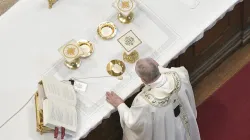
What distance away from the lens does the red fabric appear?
15.5 feet

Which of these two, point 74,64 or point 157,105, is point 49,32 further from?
point 157,105

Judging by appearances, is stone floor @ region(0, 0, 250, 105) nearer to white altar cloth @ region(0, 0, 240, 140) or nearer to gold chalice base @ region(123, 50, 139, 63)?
white altar cloth @ region(0, 0, 240, 140)

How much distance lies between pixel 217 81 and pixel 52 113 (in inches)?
66.5

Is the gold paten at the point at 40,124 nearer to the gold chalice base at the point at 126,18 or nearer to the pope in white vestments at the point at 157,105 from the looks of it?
the pope in white vestments at the point at 157,105

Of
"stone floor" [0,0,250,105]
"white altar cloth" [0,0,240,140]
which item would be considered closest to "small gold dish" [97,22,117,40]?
"white altar cloth" [0,0,240,140]

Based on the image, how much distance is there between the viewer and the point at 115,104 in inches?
157

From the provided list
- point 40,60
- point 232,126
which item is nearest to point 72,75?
point 40,60

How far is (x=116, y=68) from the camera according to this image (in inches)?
162

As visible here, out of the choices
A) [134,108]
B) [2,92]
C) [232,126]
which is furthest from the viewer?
[232,126]

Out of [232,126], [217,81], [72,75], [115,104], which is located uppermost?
[72,75]

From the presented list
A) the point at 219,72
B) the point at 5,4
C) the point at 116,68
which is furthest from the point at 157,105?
the point at 5,4

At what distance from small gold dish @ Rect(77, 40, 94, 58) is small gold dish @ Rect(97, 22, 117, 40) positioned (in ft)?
0.36

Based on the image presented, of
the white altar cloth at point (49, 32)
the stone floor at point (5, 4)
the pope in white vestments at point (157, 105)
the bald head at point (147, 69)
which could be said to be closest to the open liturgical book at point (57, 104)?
the white altar cloth at point (49, 32)

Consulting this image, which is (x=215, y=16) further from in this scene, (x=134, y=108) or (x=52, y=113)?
Answer: (x=52, y=113)
